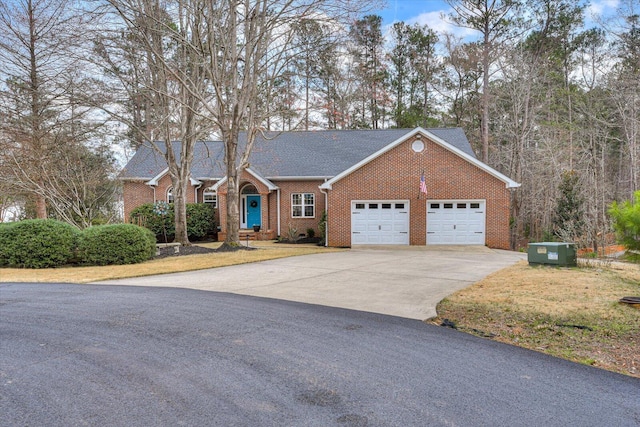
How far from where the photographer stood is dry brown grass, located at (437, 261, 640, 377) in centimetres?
482

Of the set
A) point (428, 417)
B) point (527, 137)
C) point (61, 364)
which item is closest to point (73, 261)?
point (61, 364)

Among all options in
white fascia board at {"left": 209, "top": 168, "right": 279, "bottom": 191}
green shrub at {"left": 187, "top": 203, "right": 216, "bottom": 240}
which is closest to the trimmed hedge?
green shrub at {"left": 187, "top": 203, "right": 216, "bottom": 240}

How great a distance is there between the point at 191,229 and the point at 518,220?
65.4ft

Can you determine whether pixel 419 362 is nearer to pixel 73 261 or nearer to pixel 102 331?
pixel 102 331

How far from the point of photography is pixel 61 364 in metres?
4.11

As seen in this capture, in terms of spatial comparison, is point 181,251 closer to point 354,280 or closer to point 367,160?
point 367,160

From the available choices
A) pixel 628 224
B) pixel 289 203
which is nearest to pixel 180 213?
pixel 289 203

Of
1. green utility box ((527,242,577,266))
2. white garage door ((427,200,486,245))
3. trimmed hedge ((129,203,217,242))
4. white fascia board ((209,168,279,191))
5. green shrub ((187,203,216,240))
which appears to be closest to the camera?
green utility box ((527,242,577,266))

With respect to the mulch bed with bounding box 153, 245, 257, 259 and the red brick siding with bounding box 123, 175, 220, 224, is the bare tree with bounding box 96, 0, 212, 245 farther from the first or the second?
the red brick siding with bounding box 123, 175, 220, 224

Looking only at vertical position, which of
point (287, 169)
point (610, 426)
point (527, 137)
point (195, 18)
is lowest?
point (610, 426)

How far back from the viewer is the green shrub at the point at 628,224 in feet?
24.2

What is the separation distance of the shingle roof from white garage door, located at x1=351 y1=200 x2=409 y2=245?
13.0 feet

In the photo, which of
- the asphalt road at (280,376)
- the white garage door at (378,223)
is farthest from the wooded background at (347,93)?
the asphalt road at (280,376)

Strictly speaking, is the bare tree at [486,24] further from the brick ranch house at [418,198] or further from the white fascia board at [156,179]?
the white fascia board at [156,179]
